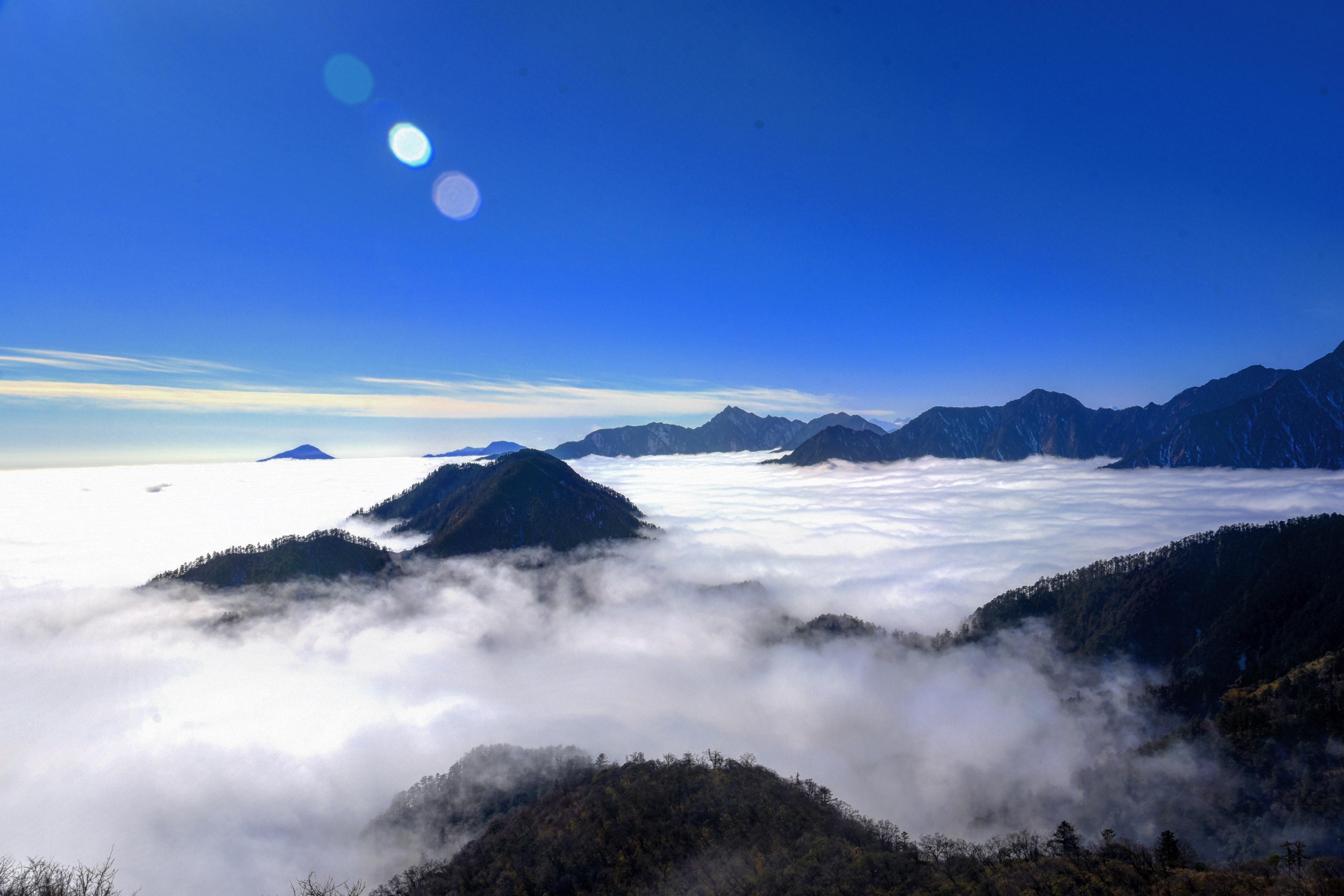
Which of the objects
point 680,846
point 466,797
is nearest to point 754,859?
point 680,846

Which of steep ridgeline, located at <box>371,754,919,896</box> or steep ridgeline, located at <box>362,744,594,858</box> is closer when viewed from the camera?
steep ridgeline, located at <box>371,754,919,896</box>

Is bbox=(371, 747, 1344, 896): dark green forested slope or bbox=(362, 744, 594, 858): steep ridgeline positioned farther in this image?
bbox=(362, 744, 594, 858): steep ridgeline

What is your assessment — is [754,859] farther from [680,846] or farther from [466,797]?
[466,797]

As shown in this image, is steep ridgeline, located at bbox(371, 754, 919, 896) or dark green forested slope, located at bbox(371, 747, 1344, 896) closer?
dark green forested slope, located at bbox(371, 747, 1344, 896)

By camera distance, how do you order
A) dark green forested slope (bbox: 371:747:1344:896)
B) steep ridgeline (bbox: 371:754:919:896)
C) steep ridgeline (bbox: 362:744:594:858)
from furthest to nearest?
steep ridgeline (bbox: 362:744:594:858)
steep ridgeline (bbox: 371:754:919:896)
dark green forested slope (bbox: 371:747:1344:896)

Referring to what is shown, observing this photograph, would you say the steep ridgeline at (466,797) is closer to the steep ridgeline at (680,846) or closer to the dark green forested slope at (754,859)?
the steep ridgeline at (680,846)

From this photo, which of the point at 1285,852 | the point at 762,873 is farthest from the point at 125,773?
the point at 1285,852

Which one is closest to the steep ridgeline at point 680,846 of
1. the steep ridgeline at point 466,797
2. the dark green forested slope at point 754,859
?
the dark green forested slope at point 754,859

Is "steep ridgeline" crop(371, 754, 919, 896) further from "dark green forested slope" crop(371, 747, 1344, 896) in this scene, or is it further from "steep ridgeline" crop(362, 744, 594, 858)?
"steep ridgeline" crop(362, 744, 594, 858)

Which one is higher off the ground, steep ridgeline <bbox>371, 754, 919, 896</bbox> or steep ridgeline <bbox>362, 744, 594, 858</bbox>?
steep ridgeline <bbox>371, 754, 919, 896</bbox>

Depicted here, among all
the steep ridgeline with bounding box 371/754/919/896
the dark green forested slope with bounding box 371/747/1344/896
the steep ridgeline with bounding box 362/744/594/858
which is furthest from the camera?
the steep ridgeline with bounding box 362/744/594/858

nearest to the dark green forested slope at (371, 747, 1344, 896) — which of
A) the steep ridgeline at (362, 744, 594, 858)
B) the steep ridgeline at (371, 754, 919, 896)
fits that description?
the steep ridgeline at (371, 754, 919, 896)

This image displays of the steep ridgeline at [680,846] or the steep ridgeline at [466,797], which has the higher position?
the steep ridgeline at [680,846]
